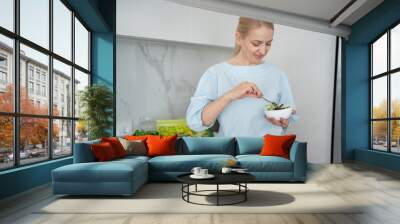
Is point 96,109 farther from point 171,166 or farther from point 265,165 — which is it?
point 265,165

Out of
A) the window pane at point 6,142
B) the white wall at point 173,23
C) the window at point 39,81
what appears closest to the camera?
the window pane at point 6,142

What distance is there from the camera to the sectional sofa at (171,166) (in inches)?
187

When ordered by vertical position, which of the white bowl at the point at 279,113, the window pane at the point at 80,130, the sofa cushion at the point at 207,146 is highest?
the white bowl at the point at 279,113

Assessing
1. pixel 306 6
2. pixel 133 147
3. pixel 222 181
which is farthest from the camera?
pixel 306 6

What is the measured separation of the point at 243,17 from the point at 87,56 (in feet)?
11.5

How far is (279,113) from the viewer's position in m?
8.40

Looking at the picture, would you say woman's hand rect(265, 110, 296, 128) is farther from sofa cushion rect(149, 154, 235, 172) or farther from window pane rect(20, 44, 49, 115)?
window pane rect(20, 44, 49, 115)

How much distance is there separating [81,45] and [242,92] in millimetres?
3474

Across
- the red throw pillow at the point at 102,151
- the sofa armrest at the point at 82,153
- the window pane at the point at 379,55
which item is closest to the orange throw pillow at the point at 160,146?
the red throw pillow at the point at 102,151

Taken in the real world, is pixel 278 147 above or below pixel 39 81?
below

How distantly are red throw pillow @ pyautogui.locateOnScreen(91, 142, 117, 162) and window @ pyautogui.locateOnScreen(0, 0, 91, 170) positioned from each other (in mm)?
924

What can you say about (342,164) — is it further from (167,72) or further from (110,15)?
(110,15)

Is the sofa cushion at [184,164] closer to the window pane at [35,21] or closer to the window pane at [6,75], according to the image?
the window pane at [6,75]

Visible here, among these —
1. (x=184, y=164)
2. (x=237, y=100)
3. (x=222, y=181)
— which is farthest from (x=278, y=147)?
(x=222, y=181)
